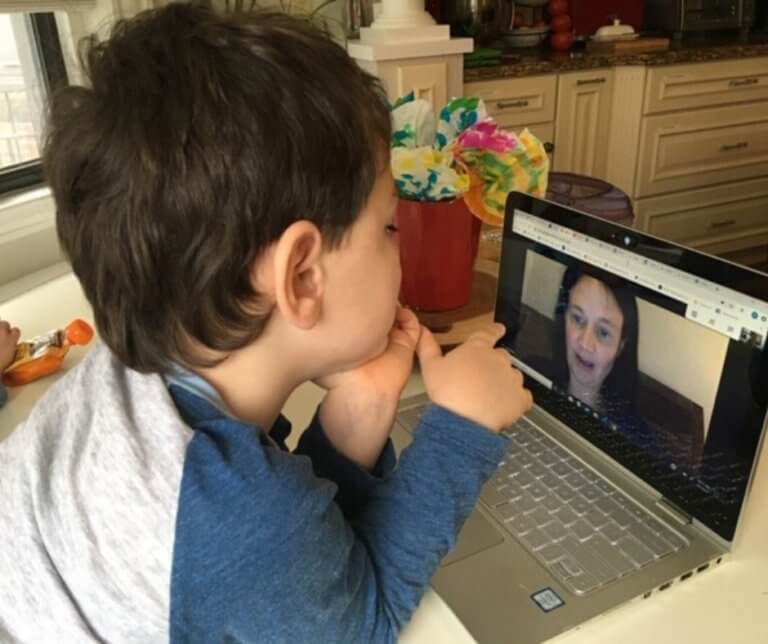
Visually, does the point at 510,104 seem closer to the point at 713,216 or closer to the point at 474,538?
the point at 713,216

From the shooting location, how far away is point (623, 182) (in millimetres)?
3082

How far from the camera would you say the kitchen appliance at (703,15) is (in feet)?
10.3

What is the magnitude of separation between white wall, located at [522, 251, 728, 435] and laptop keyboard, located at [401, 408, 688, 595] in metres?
0.12

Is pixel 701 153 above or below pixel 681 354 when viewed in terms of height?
below

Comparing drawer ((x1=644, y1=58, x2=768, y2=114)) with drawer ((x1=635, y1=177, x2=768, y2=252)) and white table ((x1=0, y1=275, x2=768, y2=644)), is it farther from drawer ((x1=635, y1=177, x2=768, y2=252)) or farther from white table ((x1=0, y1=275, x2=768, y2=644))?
white table ((x1=0, y1=275, x2=768, y2=644))

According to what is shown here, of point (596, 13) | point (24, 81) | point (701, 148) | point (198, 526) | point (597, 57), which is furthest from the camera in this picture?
point (596, 13)

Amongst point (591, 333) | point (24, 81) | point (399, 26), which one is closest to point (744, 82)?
point (399, 26)

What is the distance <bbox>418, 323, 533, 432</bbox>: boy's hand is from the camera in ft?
2.16

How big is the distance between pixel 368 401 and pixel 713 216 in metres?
2.93

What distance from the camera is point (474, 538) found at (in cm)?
73

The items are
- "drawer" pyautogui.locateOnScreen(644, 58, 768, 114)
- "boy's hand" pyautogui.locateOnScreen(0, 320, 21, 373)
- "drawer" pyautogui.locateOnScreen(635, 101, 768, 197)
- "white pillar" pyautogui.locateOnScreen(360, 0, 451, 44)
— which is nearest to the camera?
"boy's hand" pyautogui.locateOnScreen(0, 320, 21, 373)

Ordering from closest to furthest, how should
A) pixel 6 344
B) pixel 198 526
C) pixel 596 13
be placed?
pixel 198 526 < pixel 6 344 < pixel 596 13

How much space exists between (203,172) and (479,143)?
590 mm

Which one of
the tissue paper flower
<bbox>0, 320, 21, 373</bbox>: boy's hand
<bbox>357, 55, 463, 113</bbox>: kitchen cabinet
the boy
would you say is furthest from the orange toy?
<bbox>357, 55, 463, 113</bbox>: kitchen cabinet
